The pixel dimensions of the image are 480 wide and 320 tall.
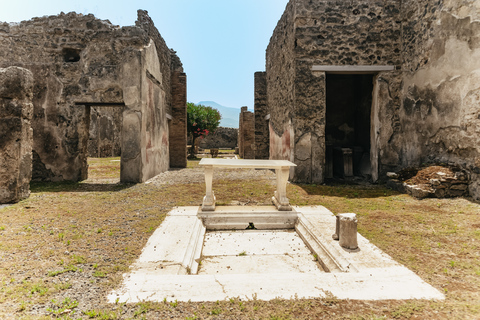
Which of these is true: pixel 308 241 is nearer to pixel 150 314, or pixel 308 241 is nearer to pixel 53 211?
pixel 150 314

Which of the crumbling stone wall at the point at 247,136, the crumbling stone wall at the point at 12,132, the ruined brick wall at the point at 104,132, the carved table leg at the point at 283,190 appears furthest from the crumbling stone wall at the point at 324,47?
the ruined brick wall at the point at 104,132

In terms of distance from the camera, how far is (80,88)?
24.1 ft

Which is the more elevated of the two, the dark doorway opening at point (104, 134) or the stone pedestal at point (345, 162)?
the dark doorway opening at point (104, 134)

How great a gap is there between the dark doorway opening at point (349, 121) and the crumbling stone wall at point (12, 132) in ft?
28.1

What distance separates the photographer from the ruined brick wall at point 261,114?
13.4 meters

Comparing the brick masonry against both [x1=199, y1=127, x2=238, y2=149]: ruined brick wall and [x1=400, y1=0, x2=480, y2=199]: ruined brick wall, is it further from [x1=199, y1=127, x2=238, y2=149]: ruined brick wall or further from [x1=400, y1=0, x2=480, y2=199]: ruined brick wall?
[x1=199, y1=127, x2=238, y2=149]: ruined brick wall

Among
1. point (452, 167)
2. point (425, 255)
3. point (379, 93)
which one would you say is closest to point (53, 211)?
point (425, 255)

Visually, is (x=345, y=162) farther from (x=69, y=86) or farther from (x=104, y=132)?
(x=104, y=132)

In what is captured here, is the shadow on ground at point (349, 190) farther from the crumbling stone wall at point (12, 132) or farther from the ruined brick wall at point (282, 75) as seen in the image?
the crumbling stone wall at point (12, 132)

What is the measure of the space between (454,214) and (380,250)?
8.14ft

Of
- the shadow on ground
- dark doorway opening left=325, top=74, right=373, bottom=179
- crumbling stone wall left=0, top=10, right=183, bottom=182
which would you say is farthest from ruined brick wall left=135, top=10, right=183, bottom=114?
the shadow on ground

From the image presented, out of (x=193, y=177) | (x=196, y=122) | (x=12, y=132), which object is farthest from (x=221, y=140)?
(x=12, y=132)

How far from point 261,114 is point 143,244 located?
10987 millimetres

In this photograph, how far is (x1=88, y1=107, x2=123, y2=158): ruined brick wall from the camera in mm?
14945
